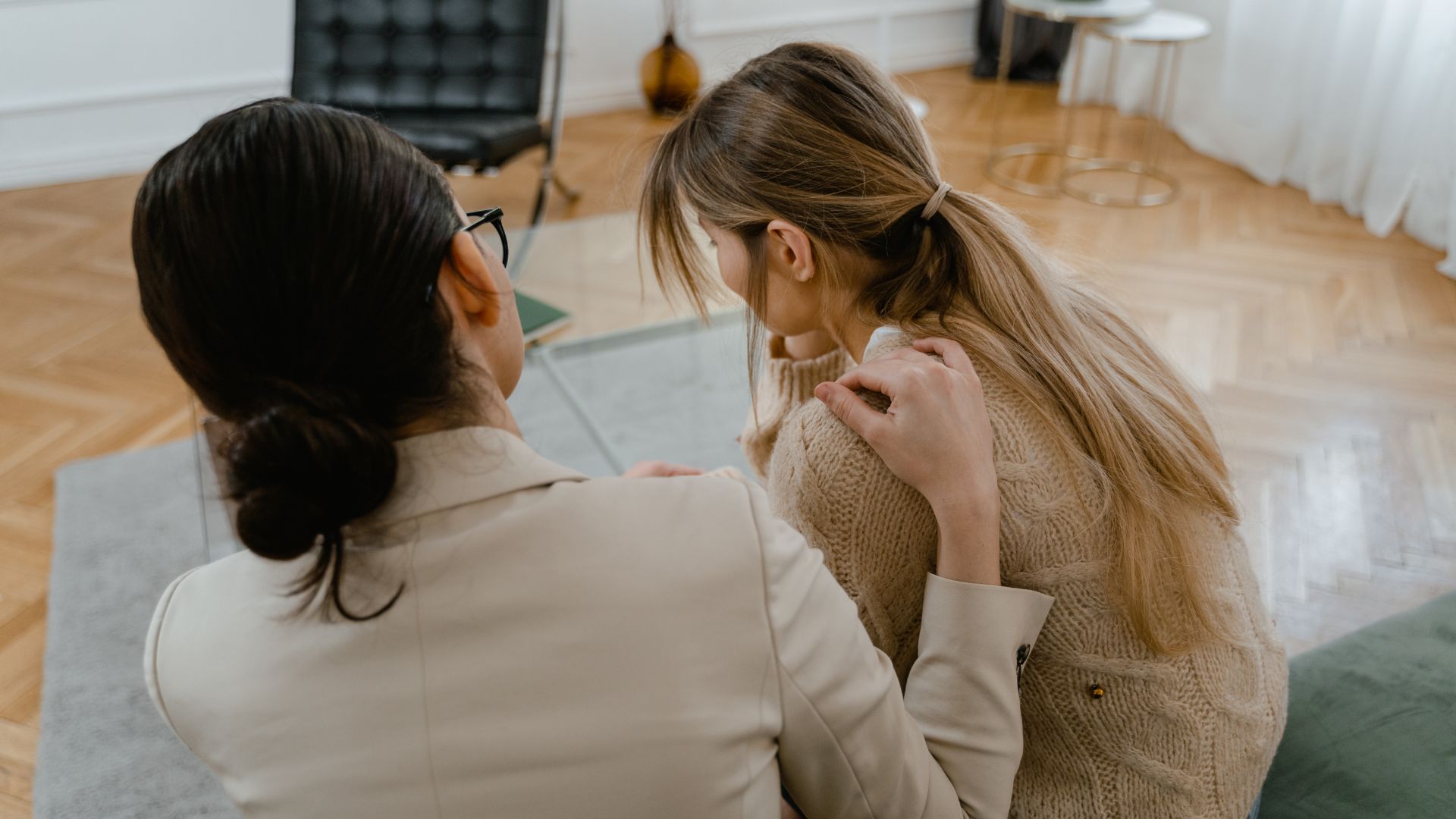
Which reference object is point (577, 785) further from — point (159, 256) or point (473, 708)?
point (159, 256)

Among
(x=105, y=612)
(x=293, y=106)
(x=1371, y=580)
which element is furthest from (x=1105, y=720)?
(x=105, y=612)

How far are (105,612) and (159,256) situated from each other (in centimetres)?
167

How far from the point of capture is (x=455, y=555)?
0.68 metres

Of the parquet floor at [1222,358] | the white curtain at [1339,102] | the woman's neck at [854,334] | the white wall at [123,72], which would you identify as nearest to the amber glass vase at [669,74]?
the white wall at [123,72]

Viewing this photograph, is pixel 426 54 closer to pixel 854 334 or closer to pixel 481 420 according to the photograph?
pixel 854 334

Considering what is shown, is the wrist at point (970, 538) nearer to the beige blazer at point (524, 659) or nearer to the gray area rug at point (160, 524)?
the beige blazer at point (524, 659)

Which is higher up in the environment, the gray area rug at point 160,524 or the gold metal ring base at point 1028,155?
the gold metal ring base at point 1028,155

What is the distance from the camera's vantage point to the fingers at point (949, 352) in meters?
0.99

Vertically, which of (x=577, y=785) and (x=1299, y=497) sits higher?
(x=577, y=785)

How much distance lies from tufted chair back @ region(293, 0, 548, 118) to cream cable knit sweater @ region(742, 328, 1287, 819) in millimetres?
2858

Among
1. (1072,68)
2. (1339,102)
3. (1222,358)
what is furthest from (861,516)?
(1072,68)

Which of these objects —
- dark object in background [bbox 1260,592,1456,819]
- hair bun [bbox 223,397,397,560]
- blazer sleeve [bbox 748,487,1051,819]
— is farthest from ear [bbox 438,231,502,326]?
dark object in background [bbox 1260,592,1456,819]

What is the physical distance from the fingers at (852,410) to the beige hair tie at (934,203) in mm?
193

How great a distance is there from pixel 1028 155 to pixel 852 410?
377 cm
